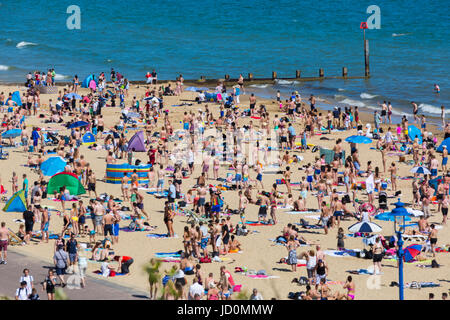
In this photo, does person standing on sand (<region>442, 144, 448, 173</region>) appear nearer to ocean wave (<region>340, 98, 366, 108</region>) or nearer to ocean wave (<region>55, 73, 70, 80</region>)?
ocean wave (<region>340, 98, 366, 108</region>)

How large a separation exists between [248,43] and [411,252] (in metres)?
64.7

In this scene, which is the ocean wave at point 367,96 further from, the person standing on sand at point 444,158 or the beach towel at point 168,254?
the beach towel at point 168,254

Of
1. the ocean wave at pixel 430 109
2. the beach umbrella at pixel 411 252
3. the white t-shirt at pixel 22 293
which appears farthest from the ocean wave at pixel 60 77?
the white t-shirt at pixel 22 293

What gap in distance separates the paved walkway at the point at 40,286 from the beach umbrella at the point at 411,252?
8.07 m

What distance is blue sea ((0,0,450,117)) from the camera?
63.1m

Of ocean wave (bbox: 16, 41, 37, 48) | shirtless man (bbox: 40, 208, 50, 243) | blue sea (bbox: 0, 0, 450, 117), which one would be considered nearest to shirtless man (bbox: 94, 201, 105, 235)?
shirtless man (bbox: 40, 208, 50, 243)

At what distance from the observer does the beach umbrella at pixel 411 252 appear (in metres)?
24.1

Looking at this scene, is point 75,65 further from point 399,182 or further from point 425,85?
point 399,182

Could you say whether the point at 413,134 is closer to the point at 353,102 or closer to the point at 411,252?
the point at 411,252

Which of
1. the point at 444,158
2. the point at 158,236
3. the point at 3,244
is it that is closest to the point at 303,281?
the point at 158,236
